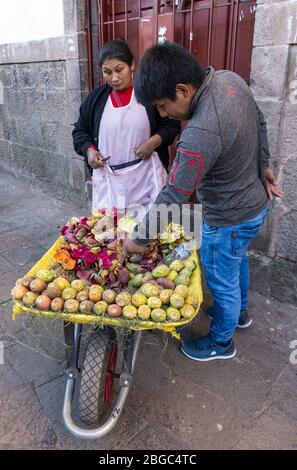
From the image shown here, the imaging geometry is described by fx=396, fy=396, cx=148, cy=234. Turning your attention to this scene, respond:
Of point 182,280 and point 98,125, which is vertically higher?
point 98,125

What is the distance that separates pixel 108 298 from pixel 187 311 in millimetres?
391

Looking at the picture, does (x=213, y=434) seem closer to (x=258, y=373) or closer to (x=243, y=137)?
(x=258, y=373)

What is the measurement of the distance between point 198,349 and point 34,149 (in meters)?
4.50

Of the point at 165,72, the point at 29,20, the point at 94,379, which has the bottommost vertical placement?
the point at 94,379

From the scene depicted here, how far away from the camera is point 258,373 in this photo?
8.66 feet

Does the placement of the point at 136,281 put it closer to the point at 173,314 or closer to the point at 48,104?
the point at 173,314

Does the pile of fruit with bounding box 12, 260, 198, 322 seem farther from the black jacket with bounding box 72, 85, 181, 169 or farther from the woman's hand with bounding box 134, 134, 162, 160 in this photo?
the black jacket with bounding box 72, 85, 181, 169

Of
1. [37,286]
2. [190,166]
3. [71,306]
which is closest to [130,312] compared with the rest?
[71,306]

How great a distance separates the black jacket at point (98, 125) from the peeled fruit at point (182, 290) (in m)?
1.32

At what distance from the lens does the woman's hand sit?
2852 millimetres

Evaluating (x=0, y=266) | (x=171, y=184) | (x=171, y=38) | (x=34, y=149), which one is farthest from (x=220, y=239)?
(x=34, y=149)

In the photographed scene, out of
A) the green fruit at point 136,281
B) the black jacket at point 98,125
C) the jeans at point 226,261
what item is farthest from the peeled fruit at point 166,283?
the black jacket at point 98,125

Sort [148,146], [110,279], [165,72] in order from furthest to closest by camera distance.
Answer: [148,146] → [110,279] → [165,72]

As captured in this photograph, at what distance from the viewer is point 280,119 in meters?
2.96
